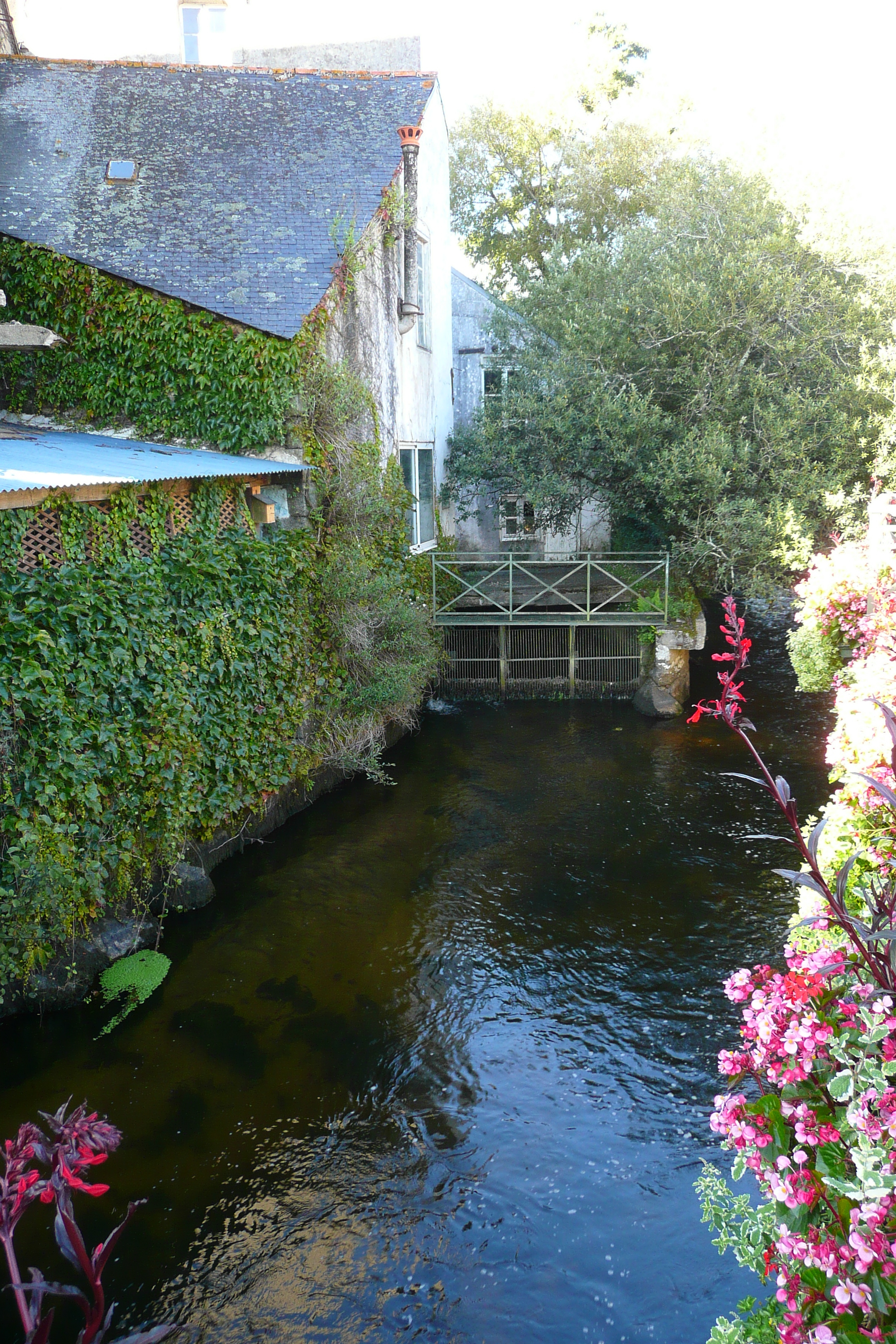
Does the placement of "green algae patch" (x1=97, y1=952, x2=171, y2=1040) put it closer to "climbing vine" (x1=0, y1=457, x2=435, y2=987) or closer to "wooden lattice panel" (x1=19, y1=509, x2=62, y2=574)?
"climbing vine" (x1=0, y1=457, x2=435, y2=987)

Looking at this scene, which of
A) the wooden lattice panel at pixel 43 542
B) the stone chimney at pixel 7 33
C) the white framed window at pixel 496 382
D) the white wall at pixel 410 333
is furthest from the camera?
the white framed window at pixel 496 382

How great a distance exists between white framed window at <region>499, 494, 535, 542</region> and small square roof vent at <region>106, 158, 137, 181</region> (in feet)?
28.2

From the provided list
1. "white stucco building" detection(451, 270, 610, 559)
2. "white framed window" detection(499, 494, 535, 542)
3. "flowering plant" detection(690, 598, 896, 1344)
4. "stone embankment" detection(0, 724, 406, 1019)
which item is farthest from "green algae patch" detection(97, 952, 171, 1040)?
"white framed window" detection(499, 494, 535, 542)

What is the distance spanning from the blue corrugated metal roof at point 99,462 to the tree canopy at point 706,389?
6.96 m

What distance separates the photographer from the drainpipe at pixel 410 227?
43.1 feet

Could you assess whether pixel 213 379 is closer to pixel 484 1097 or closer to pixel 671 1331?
pixel 484 1097

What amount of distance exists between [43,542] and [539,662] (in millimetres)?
10301

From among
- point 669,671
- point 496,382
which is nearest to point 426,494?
point 496,382

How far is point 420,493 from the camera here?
1638 centimetres

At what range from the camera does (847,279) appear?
15.9 meters

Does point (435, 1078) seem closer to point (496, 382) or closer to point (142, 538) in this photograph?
point (142, 538)

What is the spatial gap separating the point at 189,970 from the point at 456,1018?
236cm

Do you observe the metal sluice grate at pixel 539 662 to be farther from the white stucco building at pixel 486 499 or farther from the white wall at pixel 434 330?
the white wall at pixel 434 330

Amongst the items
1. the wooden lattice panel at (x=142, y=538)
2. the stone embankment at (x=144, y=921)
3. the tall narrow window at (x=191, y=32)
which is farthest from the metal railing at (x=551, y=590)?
the tall narrow window at (x=191, y=32)
